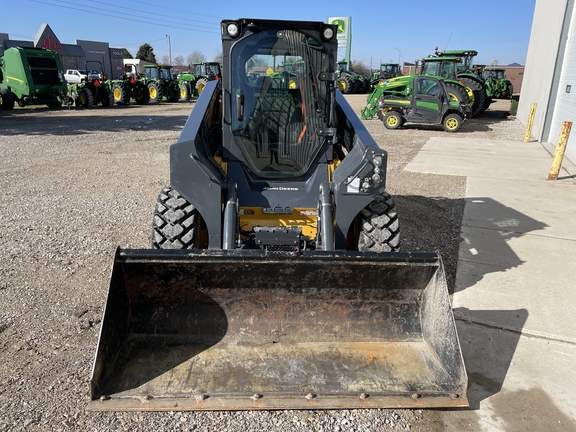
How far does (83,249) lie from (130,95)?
64.4 ft

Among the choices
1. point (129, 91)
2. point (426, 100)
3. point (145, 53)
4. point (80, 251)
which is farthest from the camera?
point (145, 53)

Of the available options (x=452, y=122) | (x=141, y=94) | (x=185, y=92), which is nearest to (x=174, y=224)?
(x=452, y=122)

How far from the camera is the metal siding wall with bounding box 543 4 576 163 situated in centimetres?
1090

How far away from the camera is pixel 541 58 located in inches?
627

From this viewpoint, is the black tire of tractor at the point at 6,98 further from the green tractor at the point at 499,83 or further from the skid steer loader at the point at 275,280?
the green tractor at the point at 499,83

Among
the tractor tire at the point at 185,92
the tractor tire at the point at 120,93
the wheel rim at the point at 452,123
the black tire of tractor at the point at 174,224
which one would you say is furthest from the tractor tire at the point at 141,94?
the black tire of tractor at the point at 174,224

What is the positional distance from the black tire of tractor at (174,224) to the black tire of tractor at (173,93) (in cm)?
2301

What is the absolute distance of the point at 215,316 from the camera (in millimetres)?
3062

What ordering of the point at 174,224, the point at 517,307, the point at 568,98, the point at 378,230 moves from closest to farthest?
the point at 174,224, the point at 378,230, the point at 517,307, the point at 568,98

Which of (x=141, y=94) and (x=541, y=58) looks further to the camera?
(x=141, y=94)

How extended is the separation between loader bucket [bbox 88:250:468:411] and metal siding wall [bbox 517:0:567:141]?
1285 centimetres

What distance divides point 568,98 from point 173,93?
64.2ft

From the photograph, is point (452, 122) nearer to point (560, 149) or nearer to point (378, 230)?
point (560, 149)

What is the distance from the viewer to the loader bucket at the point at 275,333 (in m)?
2.56
